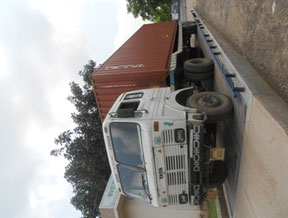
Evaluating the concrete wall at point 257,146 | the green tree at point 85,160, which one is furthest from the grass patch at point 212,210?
the green tree at point 85,160

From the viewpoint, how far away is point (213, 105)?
3756 mm

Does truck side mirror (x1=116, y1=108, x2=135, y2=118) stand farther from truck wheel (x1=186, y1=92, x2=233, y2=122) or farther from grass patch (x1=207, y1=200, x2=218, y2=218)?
grass patch (x1=207, y1=200, x2=218, y2=218)

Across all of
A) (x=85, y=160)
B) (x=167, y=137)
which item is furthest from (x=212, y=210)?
(x=85, y=160)

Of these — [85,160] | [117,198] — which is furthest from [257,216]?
[85,160]

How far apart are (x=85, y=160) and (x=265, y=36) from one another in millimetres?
10374

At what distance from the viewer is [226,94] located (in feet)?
13.6

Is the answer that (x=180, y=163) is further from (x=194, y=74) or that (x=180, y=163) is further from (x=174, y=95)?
(x=194, y=74)

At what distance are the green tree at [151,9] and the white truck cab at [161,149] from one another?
986 inches

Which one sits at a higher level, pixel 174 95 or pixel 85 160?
pixel 174 95

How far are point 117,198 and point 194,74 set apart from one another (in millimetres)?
4491

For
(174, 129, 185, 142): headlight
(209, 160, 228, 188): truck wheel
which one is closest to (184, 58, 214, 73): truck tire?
(209, 160, 228, 188): truck wheel

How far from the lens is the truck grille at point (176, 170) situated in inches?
131

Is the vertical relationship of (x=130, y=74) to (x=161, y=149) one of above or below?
above

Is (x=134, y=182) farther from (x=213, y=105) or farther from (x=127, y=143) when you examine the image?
(x=213, y=105)
